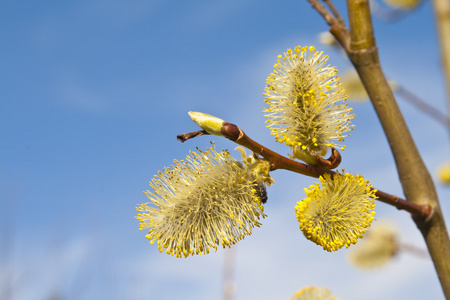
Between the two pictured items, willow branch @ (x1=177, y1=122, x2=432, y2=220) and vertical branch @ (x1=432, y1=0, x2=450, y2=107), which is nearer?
willow branch @ (x1=177, y1=122, x2=432, y2=220)

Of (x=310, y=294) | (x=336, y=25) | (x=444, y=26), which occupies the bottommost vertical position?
(x=310, y=294)

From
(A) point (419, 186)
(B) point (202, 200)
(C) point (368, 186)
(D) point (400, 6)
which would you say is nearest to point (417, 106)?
(D) point (400, 6)

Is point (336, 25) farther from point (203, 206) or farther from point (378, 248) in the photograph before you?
point (378, 248)

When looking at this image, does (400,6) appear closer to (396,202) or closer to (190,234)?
(396,202)

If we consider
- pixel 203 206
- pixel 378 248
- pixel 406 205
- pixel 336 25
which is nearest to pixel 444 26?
pixel 336 25

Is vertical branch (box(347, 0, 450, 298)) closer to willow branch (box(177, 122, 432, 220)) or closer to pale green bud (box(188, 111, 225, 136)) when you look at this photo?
willow branch (box(177, 122, 432, 220))

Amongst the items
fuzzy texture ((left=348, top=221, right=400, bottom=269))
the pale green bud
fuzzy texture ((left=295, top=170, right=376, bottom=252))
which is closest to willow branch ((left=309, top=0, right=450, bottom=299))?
fuzzy texture ((left=295, top=170, right=376, bottom=252))
